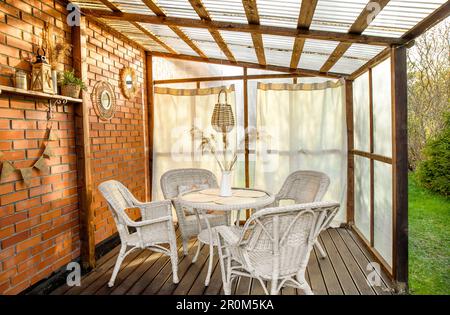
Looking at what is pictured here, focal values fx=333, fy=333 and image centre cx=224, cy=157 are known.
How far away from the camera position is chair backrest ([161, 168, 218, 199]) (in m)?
3.69

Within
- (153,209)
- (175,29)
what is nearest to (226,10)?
(175,29)

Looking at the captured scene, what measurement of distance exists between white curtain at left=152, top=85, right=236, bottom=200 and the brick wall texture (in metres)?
0.92

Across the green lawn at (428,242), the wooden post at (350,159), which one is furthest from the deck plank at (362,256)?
the green lawn at (428,242)

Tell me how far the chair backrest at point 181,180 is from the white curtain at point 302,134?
976mm

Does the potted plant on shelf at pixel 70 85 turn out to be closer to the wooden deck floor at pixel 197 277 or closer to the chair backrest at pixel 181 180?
the chair backrest at pixel 181 180

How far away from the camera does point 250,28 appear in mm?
2953

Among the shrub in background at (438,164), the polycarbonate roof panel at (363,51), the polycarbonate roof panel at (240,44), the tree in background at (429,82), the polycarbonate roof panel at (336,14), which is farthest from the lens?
the tree in background at (429,82)

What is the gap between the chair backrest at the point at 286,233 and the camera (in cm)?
202

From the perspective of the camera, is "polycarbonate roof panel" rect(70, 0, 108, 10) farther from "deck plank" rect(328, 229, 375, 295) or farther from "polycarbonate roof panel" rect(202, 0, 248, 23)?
"deck plank" rect(328, 229, 375, 295)

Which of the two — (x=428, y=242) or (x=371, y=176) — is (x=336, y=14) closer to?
(x=371, y=176)

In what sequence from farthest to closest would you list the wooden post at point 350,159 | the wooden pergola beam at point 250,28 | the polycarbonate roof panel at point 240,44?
1. the wooden post at point 350,159
2. the polycarbonate roof panel at point 240,44
3. the wooden pergola beam at point 250,28

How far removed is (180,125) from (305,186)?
6.96 feet

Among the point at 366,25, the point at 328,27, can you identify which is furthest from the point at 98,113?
the point at 366,25
